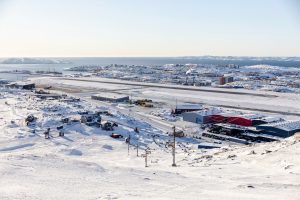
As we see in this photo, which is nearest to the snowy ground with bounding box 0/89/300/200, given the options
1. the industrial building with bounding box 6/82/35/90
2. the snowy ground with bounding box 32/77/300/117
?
the snowy ground with bounding box 32/77/300/117

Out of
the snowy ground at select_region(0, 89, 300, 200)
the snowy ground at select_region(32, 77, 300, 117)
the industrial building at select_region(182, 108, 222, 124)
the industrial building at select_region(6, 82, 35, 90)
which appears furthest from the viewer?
the industrial building at select_region(6, 82, 35, 90)

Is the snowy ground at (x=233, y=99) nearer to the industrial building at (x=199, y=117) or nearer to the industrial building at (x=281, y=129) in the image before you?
Result: the industrial building at (x=199, y=117)

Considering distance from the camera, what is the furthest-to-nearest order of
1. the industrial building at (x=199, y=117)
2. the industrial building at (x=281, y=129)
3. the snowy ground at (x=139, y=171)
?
the industrial building at (x=199, y=117) < the industrial building at (x=281, y=129) < the snowy ground at (x=139, y=171)

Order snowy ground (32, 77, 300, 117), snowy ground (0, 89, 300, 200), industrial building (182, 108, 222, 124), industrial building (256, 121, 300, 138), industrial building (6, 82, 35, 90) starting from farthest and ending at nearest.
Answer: industrial building (6, 82, 35, 90), snowy ground (32, 77, 300, 117), industrial building (182, 108, 222, 124), industrial building (256, 121, 300, 138), snowy ground (0, 89, 300, 200)

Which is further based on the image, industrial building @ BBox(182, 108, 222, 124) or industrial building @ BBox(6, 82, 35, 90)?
industrial building @ BBox(6, 82, 35, 90)

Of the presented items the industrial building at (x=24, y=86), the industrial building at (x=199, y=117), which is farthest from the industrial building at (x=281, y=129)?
the industrial building at (x=24, y=86)

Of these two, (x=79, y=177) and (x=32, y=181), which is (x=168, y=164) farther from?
(x=32, y=181)

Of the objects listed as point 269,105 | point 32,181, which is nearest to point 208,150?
point 32,181

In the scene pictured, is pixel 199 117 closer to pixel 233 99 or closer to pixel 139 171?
pixel 233 99

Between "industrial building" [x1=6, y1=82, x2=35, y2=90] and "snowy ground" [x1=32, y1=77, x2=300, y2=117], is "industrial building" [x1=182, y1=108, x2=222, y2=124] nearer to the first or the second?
"snowy ground" [x1=32, y1=77, x2=300, y2=117]

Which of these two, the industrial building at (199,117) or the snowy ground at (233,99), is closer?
the industrial building at (199,117)
